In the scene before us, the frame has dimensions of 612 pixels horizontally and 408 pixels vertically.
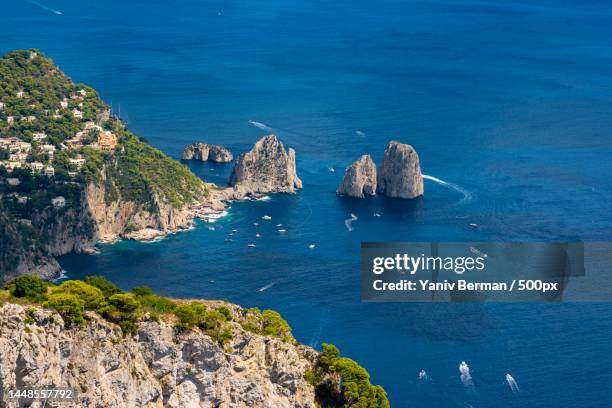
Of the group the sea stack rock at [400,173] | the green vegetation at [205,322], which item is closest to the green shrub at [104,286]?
the green vegetation at [205,322]

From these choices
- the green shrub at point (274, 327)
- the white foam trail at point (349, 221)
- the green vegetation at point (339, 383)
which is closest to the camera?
the green shrub at point (274, 327)

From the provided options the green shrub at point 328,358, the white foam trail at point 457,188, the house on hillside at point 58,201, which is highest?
the white foam trail at point 457,188

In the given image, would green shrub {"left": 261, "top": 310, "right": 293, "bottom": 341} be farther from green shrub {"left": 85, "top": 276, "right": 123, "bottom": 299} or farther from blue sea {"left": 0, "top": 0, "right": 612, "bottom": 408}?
blue sea {"left": 0, "top": 0, "right": 612, "bottom": 408}

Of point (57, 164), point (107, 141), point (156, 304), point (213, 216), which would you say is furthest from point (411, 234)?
point (156, 304)

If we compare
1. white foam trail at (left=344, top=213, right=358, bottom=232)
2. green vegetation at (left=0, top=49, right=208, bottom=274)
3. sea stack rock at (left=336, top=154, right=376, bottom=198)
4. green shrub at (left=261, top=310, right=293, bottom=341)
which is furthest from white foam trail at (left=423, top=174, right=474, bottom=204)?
green shrub at (left=261, top=310, right=293, bottom=341)

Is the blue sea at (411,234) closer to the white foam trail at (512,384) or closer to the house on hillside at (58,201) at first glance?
the white foam trail at (512,384)

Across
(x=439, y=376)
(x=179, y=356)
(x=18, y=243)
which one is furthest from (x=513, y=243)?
(x=179, y=356)
